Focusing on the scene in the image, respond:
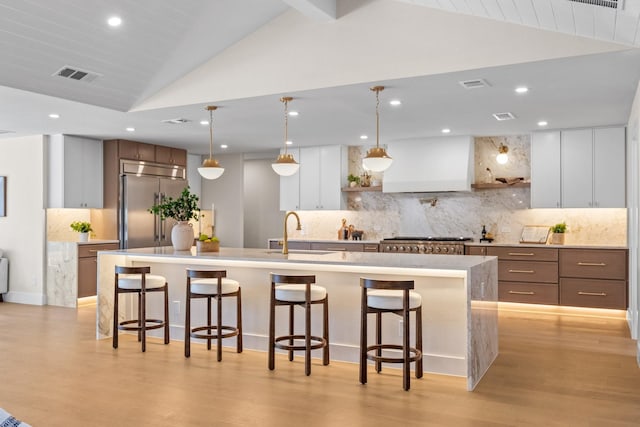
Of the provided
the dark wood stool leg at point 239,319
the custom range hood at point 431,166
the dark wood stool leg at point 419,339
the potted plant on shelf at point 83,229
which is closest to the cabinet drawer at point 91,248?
the potted plant on shelf at point 83,229

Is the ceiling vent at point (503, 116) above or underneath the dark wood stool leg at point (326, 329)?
above

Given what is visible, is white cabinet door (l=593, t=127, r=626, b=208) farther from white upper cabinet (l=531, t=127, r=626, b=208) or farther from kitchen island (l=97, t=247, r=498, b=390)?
kitchen island (l=97, t=247, r=498, b=390)

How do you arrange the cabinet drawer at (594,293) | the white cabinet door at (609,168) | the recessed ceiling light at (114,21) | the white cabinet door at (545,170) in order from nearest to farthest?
the recessed ceiling light at (114,21), the cabinet drawer at (594,293), the white cabinet door at (609,168), the white cabinet door at (545,170)

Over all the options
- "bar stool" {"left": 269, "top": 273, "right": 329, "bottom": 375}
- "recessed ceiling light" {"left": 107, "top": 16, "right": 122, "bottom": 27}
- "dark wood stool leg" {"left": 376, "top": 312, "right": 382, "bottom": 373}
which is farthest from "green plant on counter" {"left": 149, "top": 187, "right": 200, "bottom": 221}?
"dark wood stool leg" {"left": 376, "top": 312, "right": 382, "bottom": 373}

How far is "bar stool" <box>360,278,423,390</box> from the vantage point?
3.92m

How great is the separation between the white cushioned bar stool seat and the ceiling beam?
2399 millimetres

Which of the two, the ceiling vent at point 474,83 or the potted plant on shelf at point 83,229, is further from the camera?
the potted plant on shelf at point 83,229

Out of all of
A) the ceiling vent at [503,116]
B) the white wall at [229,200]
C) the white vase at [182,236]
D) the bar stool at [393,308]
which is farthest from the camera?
the white wall at [229,200]

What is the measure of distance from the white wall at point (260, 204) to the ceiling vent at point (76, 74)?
5.69 meters

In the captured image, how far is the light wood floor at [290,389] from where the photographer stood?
3389 millimetres

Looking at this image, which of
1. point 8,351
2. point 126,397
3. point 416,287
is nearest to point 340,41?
point 416,287

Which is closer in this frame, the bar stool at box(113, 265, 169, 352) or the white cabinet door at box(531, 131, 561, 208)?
the bar stool at box(113, 265, 169, 352)

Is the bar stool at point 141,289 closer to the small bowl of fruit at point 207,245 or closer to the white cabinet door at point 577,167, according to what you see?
the small bowl of fruit at point 207,245

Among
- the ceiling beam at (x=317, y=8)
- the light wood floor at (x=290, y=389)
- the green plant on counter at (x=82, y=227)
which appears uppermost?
the ceiling beam at (x=317, y=8)
